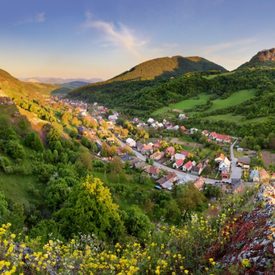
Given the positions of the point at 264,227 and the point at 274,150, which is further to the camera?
the point at 274,150

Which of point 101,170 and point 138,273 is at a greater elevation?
point 138,273

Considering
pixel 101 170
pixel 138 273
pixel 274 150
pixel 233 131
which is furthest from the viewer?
pixel 233 131

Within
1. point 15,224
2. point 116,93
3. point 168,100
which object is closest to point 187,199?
point 15,224

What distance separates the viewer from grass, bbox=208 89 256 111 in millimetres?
92706

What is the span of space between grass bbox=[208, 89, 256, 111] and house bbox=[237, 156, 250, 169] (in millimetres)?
41121

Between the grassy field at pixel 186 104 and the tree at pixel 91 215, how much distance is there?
3246 inches

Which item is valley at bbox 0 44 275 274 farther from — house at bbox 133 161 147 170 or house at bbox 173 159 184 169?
house at bbox 133 161 147 170

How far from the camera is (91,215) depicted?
20.0 metres

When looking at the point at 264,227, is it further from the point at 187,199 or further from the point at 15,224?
the point at 187,199

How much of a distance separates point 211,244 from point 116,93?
169966 millimetres

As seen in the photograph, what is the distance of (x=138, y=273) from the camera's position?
19.0 ft

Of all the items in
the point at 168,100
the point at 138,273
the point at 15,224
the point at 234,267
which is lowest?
the point at 15,224

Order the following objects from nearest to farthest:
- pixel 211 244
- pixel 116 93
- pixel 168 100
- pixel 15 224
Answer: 1. pixel 211 244
2. pixel 15 224
3. pixel 168 100
4. pixel 116 93

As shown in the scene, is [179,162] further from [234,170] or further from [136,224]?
Result: [136,224]
